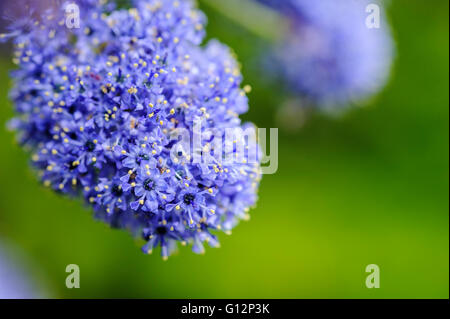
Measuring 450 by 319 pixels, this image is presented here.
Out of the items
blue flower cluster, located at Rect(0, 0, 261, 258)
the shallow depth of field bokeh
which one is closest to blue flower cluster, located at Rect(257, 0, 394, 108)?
the shallow depth of field bokeh

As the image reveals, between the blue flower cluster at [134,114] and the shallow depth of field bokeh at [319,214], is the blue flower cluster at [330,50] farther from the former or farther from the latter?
the blue flower cluster at [134,114]

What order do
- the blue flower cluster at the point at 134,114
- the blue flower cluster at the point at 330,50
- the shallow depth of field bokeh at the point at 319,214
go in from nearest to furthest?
the blue flower cluster at the point at 134,114, the blue flower cluster at the point at 330,50, the shallow depth of field bokeh at the point at 319,214

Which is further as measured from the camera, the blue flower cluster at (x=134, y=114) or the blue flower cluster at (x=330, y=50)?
the blue flower cluster at (x=330, y=50)

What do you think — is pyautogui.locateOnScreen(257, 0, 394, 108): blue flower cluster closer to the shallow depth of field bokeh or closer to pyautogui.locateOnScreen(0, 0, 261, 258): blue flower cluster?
the shallow depth of field bokeh

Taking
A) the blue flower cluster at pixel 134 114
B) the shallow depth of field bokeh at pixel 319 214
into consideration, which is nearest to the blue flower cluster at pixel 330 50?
the shallow depth of field bokeh at pixel 319 214

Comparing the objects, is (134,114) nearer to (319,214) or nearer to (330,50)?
(330,50)

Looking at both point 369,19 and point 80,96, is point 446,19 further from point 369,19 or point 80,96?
point 80,96

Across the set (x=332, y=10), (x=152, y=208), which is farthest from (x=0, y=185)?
(x=332, y=10)
